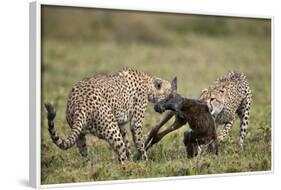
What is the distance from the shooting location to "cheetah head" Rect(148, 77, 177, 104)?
760cm

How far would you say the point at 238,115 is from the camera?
815cm

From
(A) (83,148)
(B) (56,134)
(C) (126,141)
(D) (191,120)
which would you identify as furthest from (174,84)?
(B) (56,134)

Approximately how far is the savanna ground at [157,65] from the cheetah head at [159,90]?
0.46 ft

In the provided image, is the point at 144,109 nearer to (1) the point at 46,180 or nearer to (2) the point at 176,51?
(1) the point at 46,180

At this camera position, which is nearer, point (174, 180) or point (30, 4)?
point (30, 4)

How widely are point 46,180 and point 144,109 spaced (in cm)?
110

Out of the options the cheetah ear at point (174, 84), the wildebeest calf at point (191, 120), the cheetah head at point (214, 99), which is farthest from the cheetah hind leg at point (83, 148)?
the cheetah head at point (214, 99)

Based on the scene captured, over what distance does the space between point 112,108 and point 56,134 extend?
0.63 metres

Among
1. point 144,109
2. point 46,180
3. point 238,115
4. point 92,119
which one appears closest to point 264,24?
point 238,115

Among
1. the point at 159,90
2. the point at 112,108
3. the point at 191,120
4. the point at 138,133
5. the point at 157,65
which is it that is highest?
the point at 157,65

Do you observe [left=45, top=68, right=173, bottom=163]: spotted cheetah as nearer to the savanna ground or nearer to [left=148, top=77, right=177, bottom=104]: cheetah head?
[left=148, top=77, right=177, bottom=104]: cheetah head

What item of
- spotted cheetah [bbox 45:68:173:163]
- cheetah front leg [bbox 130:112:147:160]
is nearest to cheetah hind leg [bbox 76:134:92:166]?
spotted cheetah [bbox 45:68:173:163]

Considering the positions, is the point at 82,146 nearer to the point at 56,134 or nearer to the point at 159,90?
the point at 56,134

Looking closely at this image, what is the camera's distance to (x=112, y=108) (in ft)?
23.6
